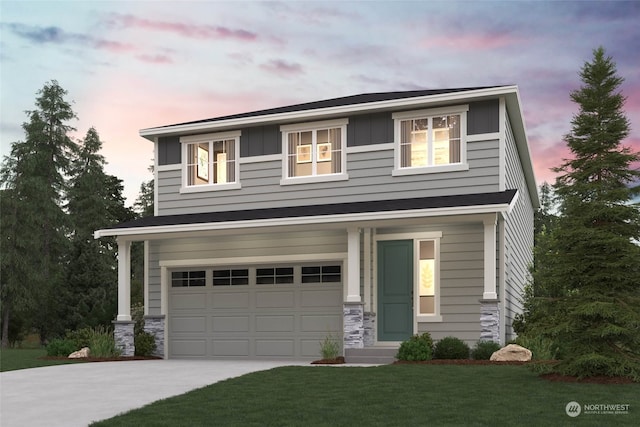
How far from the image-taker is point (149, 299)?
1908cm

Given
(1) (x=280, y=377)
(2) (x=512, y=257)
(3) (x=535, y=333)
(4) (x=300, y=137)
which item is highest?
(4) (x=300, y=137)

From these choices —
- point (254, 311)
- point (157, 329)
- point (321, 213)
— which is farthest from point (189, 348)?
point (321, 213)

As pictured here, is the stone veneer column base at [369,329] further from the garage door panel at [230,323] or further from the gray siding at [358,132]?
the gray siding at [358,132]

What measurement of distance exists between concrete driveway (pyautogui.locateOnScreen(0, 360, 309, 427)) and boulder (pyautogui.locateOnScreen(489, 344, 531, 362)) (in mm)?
4618

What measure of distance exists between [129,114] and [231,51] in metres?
9.23

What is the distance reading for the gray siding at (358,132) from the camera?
643 inches

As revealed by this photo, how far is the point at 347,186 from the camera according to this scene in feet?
58.1

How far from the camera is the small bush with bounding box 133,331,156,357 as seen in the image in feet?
59.7

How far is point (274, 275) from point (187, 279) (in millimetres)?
2610

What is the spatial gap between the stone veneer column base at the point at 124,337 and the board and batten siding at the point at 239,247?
3.97 ft

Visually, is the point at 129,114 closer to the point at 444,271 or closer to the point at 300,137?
the point at 300,137

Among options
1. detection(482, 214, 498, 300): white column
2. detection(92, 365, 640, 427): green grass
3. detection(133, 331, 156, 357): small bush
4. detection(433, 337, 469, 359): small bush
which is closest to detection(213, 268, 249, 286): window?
detection(133, 331, 156, 357): small bush

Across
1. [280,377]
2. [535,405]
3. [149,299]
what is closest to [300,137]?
[149,299]

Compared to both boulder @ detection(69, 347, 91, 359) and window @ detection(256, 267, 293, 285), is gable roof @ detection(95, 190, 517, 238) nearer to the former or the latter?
window @ detection(256, 267, 293, 285)
